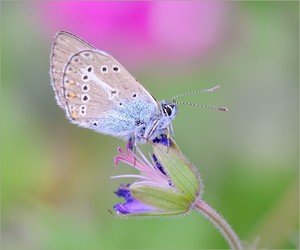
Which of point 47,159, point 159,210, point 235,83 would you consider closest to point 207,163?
point 235,83

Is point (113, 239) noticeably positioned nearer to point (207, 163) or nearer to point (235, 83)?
point (207, 163)

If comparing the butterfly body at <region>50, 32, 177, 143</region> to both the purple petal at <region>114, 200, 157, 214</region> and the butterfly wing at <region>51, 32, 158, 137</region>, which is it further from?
the purple petal at <region>114, 200, 157, 214</region>

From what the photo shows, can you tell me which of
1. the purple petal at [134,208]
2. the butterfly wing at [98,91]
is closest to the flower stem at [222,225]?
the purple petal at [134,208]

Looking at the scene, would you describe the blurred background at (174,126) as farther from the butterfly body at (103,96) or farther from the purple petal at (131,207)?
the purple petal at (131,207)

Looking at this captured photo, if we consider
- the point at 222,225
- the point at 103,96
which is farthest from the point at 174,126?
the point at 222,225

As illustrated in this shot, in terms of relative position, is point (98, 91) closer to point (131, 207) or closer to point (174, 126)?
point (131, 207)

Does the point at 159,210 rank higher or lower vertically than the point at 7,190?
higher
